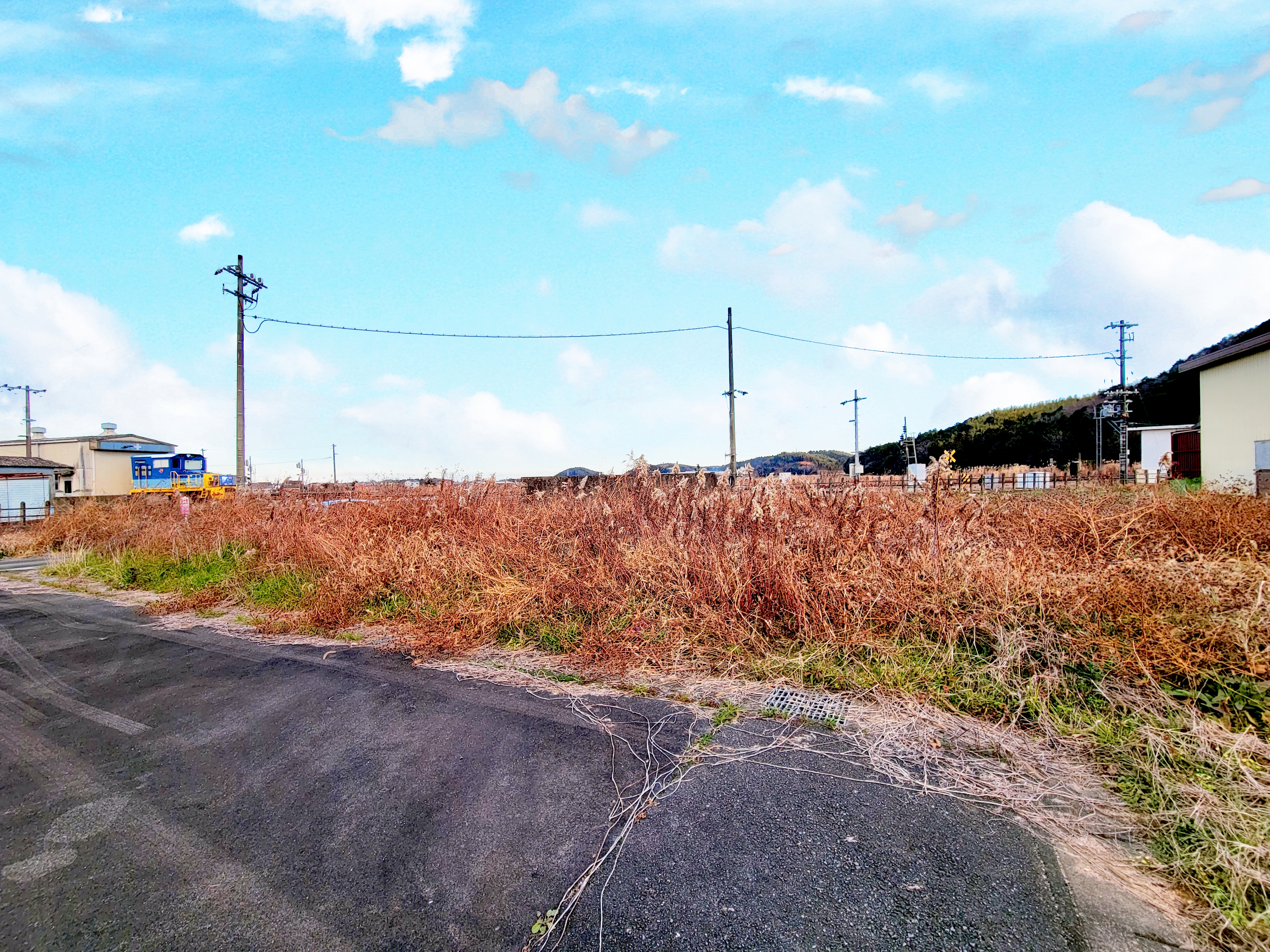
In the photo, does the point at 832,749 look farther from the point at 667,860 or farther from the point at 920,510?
the point at 920,510

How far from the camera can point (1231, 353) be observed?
13.2 m

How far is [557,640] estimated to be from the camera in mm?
5059

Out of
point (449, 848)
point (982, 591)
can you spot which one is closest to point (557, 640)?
point (449, 848)

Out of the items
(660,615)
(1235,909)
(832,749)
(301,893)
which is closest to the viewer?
(1235,909)

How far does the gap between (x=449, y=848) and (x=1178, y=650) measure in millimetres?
4015

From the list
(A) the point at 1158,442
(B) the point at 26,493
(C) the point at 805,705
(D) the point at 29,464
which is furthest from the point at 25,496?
(A) the point at 1158,442

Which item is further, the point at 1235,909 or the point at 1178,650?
the point at 1178,650

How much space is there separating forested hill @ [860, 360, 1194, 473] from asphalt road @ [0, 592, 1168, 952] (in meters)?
34.1

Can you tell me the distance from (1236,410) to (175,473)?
40.6 meters

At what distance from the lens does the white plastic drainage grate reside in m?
3.43

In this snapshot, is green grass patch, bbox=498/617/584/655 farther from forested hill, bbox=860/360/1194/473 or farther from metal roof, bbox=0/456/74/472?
metal roof, bbox=0/456/74/472

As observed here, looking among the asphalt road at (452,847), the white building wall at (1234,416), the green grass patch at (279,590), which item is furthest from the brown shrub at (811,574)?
the white building wall at (1234,416)

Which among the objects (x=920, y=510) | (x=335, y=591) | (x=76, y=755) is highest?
(x=920, y=510)

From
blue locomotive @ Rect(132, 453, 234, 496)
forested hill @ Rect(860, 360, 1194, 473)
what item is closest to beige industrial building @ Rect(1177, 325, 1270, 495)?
forested hill @ Rect(860, 360, 1194, 473)
